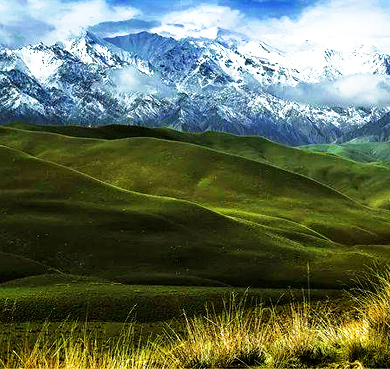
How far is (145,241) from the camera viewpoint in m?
105

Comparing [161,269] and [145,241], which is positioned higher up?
[145,241]

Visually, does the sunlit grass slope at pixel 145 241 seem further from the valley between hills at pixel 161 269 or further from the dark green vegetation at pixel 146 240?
the valley between hills at pixel 161 269

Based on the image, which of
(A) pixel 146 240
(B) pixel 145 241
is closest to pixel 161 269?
(B) pixel 145 241

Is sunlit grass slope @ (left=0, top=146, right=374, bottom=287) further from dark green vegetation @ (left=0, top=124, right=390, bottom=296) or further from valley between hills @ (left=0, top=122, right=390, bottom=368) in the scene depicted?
valley between hills @ (left=0, top=122, right=390, bottom=368)

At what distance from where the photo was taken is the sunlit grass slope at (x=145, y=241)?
3684 inches

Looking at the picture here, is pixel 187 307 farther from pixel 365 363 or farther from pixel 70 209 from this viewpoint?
pixel 365 363

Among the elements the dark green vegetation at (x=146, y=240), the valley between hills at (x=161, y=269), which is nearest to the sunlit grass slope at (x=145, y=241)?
the dark green vegetation at (x=146, y=240)

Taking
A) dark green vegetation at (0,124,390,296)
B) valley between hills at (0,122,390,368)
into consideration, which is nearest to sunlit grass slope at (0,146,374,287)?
dark green vegetation at (0,124,390,296)

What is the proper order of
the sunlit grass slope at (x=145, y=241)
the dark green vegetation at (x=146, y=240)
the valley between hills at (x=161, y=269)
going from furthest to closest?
the sunlit grass slope at (x=145, y=241)
the dark green vegetation at (x=146, y=240)
the valley between hills at (x=161, y=269)

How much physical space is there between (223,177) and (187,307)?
126 meters

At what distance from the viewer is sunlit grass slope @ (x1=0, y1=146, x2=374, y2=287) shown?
93.6m

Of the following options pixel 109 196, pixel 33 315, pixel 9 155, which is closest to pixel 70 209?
pixel 109 196

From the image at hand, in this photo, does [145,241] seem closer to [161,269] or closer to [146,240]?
[146,240]

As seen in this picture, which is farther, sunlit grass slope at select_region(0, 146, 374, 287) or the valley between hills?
sunlit grass slope at select_region(0, 146, 374, 287)
